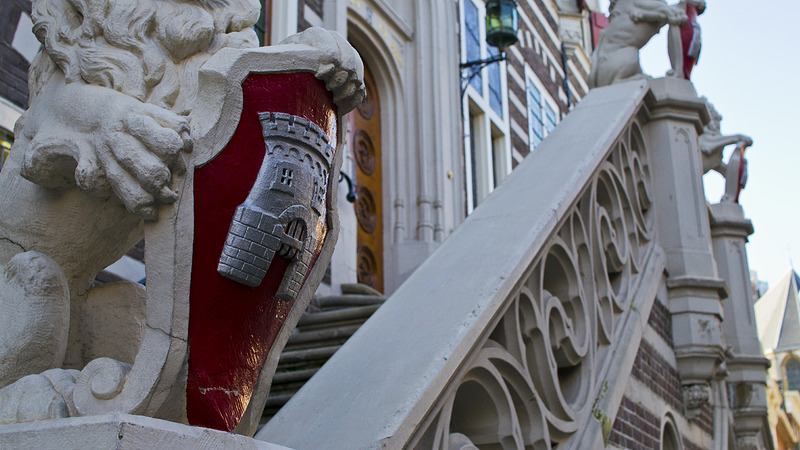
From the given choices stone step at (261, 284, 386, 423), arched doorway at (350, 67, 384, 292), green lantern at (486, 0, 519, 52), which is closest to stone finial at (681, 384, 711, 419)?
stone step at (261, 284, 386, 423)

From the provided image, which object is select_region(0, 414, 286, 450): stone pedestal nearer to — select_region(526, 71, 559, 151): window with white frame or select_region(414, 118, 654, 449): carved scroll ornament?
select_region(414, 118, 654, 449): carved scroll ornament

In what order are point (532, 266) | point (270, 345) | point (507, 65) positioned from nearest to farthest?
point (270, 345) < point (532, 266) < point (507, 65)

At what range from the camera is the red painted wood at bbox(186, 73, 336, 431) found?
5.24ft

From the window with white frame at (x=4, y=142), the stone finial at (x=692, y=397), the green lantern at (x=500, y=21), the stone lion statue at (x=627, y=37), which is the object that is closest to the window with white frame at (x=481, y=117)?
the green lantern at (x=500, y=21)

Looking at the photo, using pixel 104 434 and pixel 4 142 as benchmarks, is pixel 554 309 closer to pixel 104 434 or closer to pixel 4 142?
pixel 104 434

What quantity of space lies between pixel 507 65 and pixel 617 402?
11.5 metres

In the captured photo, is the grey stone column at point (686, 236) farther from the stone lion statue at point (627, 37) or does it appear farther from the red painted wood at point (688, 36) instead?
the red painted wood at point (688, 36)

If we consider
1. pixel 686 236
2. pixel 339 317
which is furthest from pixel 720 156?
pixel 339 317

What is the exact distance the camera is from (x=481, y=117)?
13.1m

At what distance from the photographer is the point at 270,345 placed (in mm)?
1736

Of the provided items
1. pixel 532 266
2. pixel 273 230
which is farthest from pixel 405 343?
pixel 273 230

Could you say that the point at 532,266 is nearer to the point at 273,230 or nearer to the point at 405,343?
the point at 405,343

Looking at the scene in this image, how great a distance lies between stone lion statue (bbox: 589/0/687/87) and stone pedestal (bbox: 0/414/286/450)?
491cm

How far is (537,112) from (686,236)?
11.4 m
